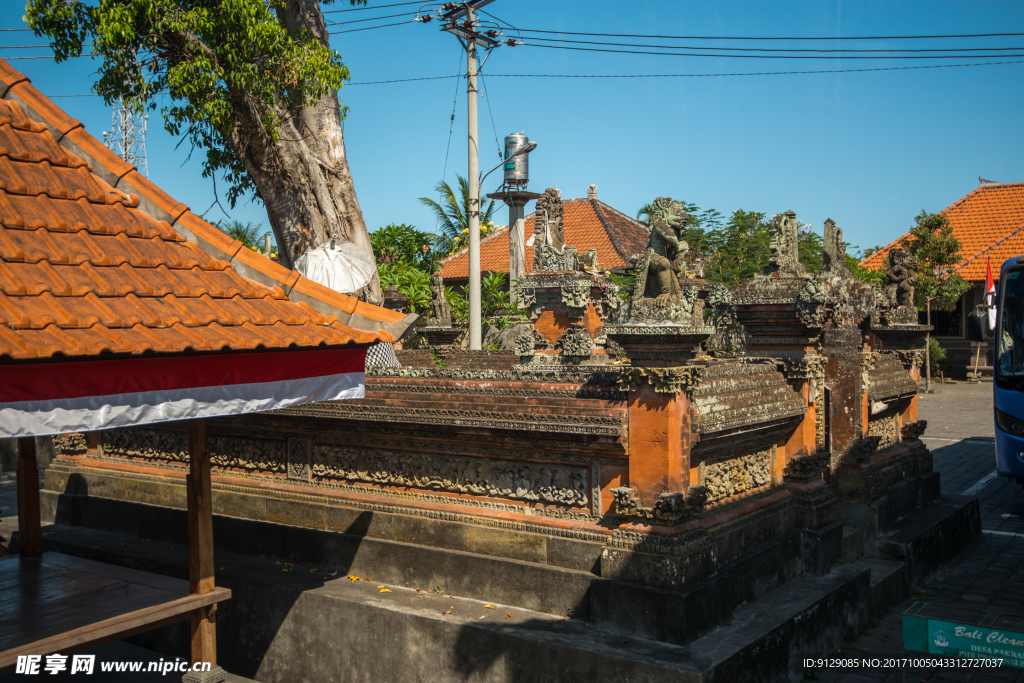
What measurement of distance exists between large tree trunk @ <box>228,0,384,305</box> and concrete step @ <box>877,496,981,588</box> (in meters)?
9.37

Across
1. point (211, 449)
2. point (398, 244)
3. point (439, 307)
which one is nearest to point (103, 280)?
point (211, 449)

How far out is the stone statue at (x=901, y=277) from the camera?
36.4 ft

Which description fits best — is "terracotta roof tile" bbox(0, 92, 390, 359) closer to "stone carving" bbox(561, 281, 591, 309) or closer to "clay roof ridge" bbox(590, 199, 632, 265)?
"stone carving" bbox(561, 281, 591, 309)

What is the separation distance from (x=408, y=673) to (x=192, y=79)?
32.2 feet

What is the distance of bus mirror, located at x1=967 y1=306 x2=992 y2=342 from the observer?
11953 millimetres

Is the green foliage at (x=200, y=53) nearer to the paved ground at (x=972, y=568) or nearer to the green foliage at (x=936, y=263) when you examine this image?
the paved ground at (x=972, y=568)

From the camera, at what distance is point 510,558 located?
680 cm

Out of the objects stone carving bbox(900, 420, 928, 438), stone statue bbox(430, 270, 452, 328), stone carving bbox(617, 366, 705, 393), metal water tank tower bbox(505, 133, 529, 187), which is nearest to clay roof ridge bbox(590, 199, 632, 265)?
metal water tank tower bbox(505, 133, 529, 187)

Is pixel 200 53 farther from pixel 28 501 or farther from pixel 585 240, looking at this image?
pixel 585 240

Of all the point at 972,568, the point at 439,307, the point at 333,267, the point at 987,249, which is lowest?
the point at 972,568

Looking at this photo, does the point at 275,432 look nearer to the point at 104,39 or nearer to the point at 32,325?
the point at 32,325

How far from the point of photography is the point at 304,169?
14.7m

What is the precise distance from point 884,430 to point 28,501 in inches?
387

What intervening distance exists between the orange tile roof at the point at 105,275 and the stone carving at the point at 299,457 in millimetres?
3314
